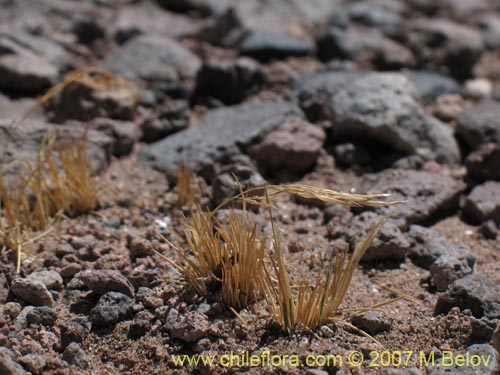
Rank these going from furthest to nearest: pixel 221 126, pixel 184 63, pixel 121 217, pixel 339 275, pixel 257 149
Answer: pixel 184 63, pixel 221 126, pixel 257 149, pixel 121 217, pixel 339 275

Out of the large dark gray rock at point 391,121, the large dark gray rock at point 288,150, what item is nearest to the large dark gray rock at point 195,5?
the large dark gray rock at point 391,121

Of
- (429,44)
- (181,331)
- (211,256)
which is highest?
(429,44)

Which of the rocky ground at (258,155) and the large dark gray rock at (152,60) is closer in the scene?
the rocky ground at (258,155)

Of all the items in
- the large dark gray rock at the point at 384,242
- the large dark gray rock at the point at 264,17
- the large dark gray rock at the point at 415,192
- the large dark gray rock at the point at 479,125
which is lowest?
the large dark gray rock at the point at 384,242

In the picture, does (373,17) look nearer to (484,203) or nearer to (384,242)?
(484,203)

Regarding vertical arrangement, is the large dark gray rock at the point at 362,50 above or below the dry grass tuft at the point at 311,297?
above

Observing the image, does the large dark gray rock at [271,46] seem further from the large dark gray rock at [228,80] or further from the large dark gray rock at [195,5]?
the large dark gray rock at [195,5]

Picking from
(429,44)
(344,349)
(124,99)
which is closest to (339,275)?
(344,349)

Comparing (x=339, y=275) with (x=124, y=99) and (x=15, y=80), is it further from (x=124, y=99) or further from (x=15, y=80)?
(x=15, y=80)
